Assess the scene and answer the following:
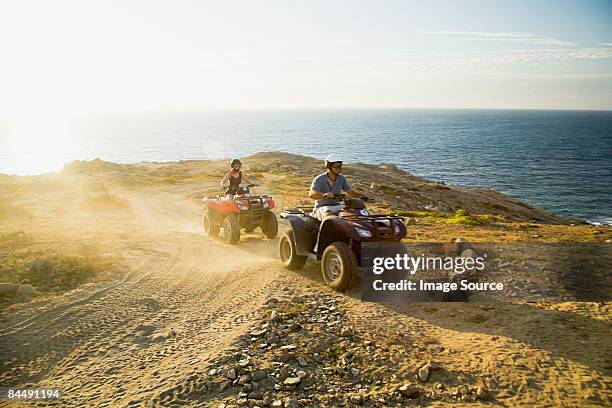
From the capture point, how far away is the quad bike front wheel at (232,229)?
13.9 meters

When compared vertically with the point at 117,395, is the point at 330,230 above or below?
above

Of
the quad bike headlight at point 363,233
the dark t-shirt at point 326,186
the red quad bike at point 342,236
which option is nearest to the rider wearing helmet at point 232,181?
the red quad bike at point 342,236

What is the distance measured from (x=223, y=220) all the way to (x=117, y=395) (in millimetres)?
9484

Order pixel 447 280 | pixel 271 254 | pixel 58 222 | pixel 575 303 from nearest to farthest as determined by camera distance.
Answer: pixel 575 303
pixel 447 280
pixel 271 254
pixel 58 222

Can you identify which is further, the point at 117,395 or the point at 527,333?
the point at 527,333

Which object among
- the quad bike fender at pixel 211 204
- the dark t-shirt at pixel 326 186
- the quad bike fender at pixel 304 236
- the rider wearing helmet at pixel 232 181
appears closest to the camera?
the dark t-shirt at pixel 326 186

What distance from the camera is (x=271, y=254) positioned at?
12727 millimetres

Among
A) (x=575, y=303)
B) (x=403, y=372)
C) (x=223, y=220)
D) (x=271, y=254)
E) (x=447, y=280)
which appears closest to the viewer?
(x=403, y=372)

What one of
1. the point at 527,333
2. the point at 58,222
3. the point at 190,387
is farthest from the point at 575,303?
the point at 58,222

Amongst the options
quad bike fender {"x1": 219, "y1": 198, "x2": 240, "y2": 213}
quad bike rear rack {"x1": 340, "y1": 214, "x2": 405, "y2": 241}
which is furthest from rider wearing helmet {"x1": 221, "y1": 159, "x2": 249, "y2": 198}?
quad bike rear rack {"x1": 340, "y1": 214, "x2": 405, "y2": 241}

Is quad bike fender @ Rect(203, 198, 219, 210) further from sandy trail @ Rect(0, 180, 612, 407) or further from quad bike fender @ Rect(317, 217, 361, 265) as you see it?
quad bike fender @ Rect(317, 217, 361, 265)

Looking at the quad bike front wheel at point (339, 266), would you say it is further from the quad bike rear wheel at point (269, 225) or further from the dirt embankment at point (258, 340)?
the quad bike rear wheel at point (269, 225)

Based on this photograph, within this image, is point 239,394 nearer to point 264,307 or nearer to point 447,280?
point 264,307

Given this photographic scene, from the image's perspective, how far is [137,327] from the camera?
301 inches
